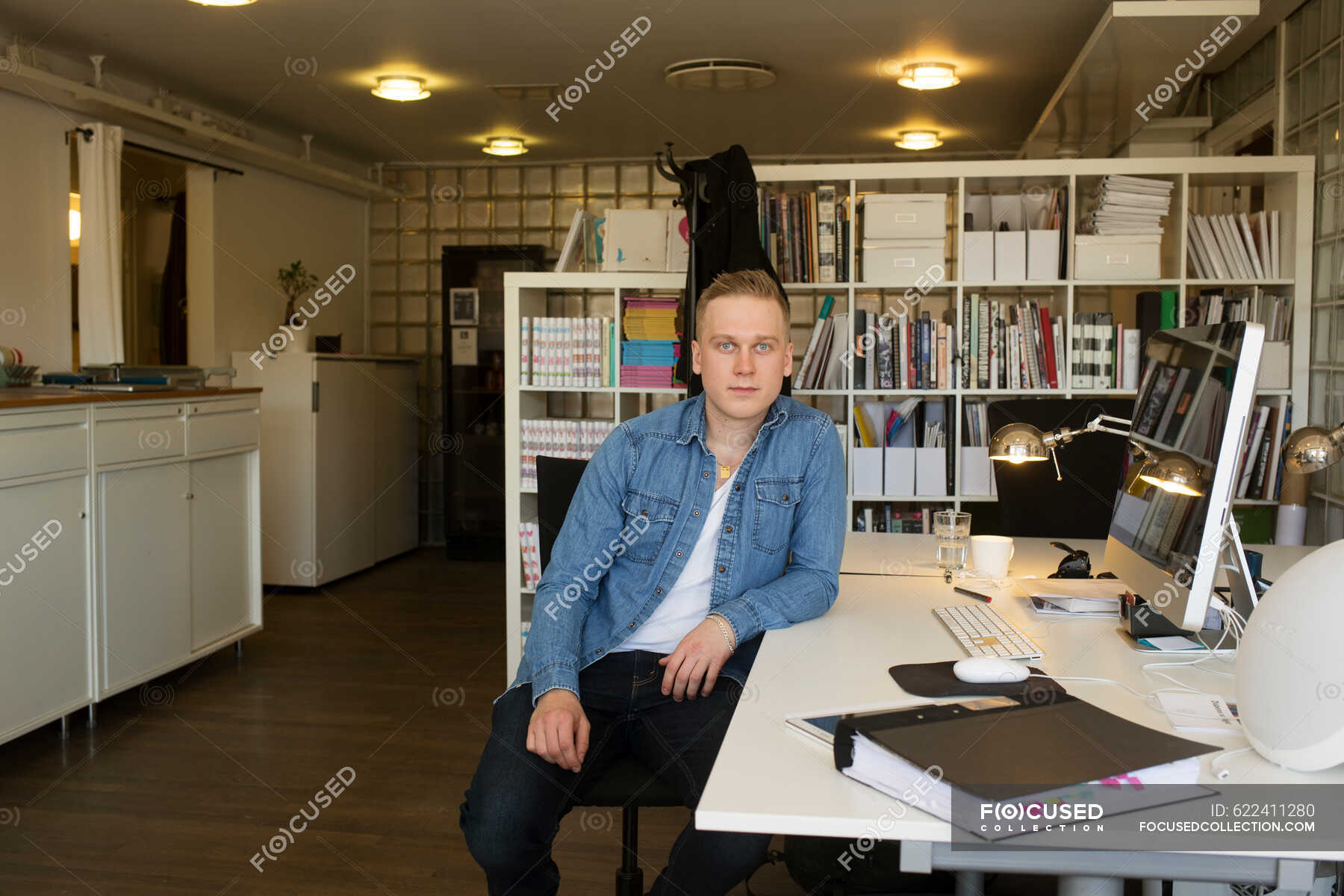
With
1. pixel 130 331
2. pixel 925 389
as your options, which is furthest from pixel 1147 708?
pixel 130 331

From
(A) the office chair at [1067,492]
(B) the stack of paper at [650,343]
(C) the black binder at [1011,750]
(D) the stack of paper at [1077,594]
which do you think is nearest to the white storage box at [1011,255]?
(A) the office chair at [1067,492]

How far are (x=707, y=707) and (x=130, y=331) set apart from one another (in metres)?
5.21

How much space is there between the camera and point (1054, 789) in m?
0.99

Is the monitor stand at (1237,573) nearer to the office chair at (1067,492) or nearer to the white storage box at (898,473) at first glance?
the office chair at (1067,492)

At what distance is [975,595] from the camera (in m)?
2.03

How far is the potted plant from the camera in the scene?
249 inches

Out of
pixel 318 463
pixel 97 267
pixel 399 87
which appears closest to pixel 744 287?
pixel 97 267

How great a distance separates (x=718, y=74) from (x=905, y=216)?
155 cm

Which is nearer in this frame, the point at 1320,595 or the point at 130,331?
the point at 1320,595

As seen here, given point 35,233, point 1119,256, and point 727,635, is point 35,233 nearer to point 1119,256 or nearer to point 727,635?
point 727,635

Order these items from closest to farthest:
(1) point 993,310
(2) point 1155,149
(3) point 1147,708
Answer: (3) point 1147,708 < (1) point 993,310 < (2) point 1155,149

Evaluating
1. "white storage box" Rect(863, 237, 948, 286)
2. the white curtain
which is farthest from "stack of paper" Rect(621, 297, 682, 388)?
the white curtain

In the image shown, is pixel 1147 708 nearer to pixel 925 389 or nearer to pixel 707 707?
pixel 707 707

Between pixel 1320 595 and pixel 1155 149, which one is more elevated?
pixel 1155 149
